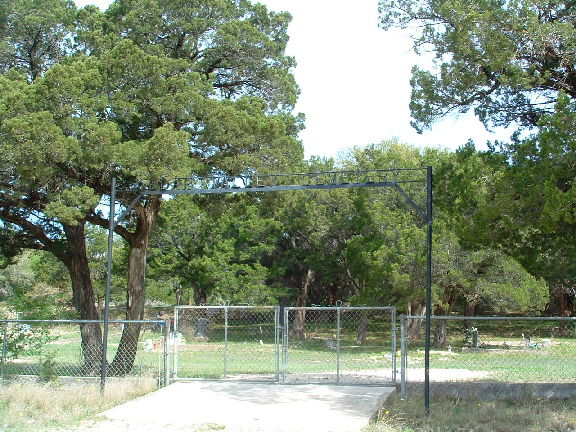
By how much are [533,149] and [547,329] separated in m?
28.1

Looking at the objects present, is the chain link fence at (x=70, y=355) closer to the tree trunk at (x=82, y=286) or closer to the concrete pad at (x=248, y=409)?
the tree trunk at (x=82, y=286)

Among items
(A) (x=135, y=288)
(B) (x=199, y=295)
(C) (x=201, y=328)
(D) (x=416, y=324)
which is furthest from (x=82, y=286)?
(B) (x=199, y=295)

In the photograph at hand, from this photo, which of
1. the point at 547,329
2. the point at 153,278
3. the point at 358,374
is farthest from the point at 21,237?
the point at 547,329

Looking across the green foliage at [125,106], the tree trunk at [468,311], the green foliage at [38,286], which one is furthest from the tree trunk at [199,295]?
the green foliage at [125,106]

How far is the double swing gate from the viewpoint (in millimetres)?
14141

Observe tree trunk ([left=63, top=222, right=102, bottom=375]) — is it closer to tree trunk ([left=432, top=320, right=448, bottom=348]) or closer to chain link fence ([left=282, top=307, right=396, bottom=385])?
chain link fence ([left=282, top=307, right=396, bottom=385])

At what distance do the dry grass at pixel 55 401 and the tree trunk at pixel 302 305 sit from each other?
2144 centimetres

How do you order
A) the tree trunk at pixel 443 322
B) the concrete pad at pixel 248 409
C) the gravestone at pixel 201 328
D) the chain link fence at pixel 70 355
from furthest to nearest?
1. the gravestone at pixel 201 328
2. the tree trunk at pixel 443 322
3. the chain link fence at pixel 70 355
4. the concrete pad at pixel 248 409

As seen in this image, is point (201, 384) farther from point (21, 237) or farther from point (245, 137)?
point (21, 237)

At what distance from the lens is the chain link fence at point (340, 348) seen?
14.1m

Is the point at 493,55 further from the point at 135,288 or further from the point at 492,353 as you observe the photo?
the point at 492,353

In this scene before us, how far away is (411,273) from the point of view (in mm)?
27375

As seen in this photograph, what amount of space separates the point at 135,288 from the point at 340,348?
12.0 m

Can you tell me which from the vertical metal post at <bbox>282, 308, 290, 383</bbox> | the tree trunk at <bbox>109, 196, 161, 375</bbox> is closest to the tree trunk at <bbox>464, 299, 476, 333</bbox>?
the tree trunk at <bbox>109, 196, 161, 375</bbox>
